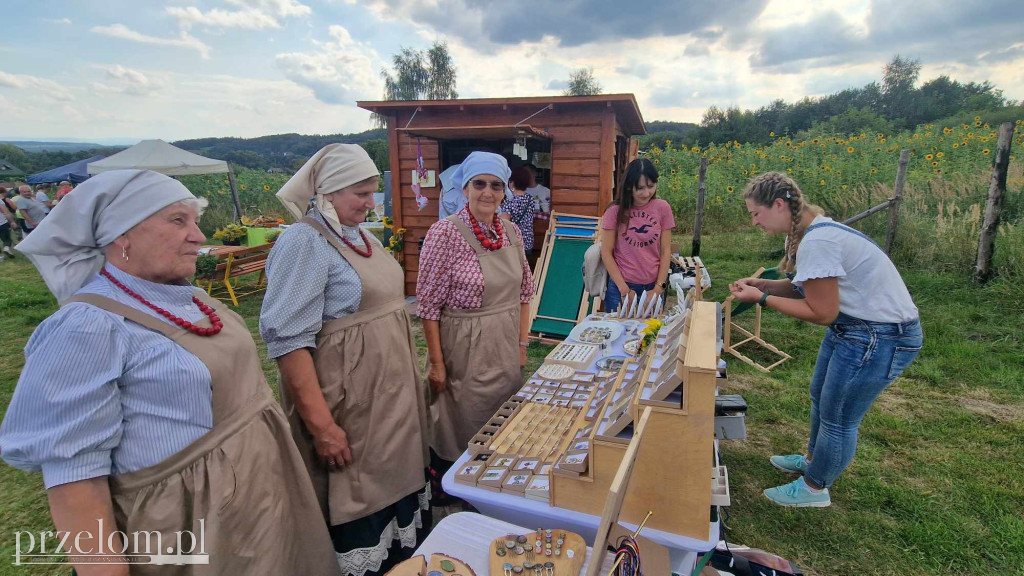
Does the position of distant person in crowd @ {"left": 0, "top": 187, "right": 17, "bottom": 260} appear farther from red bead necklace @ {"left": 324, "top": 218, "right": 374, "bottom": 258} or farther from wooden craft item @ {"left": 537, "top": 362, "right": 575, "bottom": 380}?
wooden craft item @ {"left": 537, "top": 362, "right": 575, "bottom": 380}

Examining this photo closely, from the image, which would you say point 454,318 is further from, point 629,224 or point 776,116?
point 776,116

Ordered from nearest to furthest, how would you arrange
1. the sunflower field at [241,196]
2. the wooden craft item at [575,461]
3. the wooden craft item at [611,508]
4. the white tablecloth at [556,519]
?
the wooden craft item at [611,508] → the white tablecloth at [556,519] → the wooden craft item at [575,461] → the sunflower field at [241,196]

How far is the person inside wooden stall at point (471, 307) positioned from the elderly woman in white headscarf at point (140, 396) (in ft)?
3.56

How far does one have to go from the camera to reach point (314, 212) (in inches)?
78.5

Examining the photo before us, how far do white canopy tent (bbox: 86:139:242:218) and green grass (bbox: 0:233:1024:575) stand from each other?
772cm

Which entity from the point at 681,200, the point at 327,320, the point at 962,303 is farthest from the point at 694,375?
the point at 681,200

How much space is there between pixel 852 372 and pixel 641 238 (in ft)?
6.41

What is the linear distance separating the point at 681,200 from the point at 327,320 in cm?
1141

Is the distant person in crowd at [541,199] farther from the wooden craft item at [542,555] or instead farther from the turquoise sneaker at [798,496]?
the wooden craft item at [542,555]

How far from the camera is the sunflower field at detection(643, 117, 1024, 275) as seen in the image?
6.77m

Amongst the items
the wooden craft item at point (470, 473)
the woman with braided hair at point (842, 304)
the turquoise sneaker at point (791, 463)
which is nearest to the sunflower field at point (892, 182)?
the turquoise sneaker at point (791, 463)

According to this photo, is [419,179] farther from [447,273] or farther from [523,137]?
[447,273]

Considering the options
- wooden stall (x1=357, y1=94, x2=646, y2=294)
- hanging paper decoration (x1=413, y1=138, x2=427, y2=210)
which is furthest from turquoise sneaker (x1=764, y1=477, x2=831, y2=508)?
hanging paper decoration (x1=413, y1=138, x2=427, y2=210)

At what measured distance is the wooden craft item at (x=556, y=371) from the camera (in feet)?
8.61
